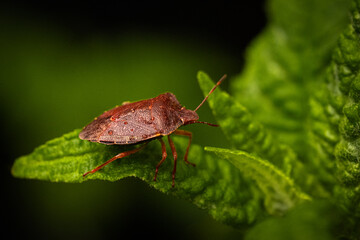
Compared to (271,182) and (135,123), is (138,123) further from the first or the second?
(271,182)

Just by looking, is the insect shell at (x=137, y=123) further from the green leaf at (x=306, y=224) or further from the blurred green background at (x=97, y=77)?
the blurred green background at (x=97, y=77)

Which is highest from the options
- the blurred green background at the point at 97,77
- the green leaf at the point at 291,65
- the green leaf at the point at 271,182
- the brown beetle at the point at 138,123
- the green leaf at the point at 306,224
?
the blurred green background at the point at 97,77

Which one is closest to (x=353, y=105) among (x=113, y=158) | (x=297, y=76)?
(x=297, y=76)

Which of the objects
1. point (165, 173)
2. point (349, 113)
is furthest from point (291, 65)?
point (165, 173)

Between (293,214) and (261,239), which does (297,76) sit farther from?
(261,239)

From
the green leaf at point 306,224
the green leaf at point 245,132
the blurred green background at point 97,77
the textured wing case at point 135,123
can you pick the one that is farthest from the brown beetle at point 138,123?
the blurred green background at point 97,77
